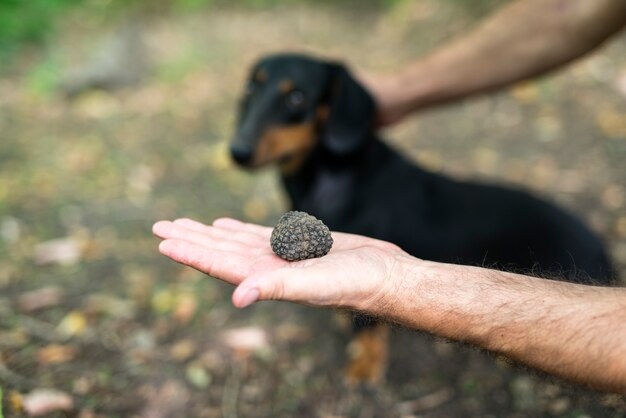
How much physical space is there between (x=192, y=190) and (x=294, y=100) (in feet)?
5.78

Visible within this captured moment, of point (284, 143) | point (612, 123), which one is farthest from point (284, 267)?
point (612, 123)

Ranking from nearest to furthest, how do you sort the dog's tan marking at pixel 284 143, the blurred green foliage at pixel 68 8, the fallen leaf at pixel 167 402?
the fallen leaf at pixel 167 402 → the dog's tan marking at pixel 284 143 → the blurred green foliage at pixel 68 8

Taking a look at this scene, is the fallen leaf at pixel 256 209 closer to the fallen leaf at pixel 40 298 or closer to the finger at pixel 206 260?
the fallen leaf at pixel 40 298

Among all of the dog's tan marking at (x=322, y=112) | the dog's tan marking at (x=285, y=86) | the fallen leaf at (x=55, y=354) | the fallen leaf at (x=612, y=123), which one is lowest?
the fallen leaf at (x=55, y=354)

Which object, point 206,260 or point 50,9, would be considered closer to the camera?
point 206,260

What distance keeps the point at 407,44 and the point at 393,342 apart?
4896 millimetres

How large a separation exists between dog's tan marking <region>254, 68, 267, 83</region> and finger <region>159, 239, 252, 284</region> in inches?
63.2

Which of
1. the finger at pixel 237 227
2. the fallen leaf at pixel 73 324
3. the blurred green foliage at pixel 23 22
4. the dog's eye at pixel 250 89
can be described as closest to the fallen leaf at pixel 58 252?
the fallen leaf at pixel 73 324

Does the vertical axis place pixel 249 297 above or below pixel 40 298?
above

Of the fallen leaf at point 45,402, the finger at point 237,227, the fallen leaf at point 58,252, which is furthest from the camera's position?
the fallen leaf at point 58,252

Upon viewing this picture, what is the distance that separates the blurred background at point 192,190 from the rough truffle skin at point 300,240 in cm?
64

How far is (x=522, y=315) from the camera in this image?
155 centimetres

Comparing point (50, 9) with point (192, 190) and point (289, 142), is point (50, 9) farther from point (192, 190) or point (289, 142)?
point (289, 142)

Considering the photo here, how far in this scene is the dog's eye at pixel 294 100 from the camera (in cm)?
294
